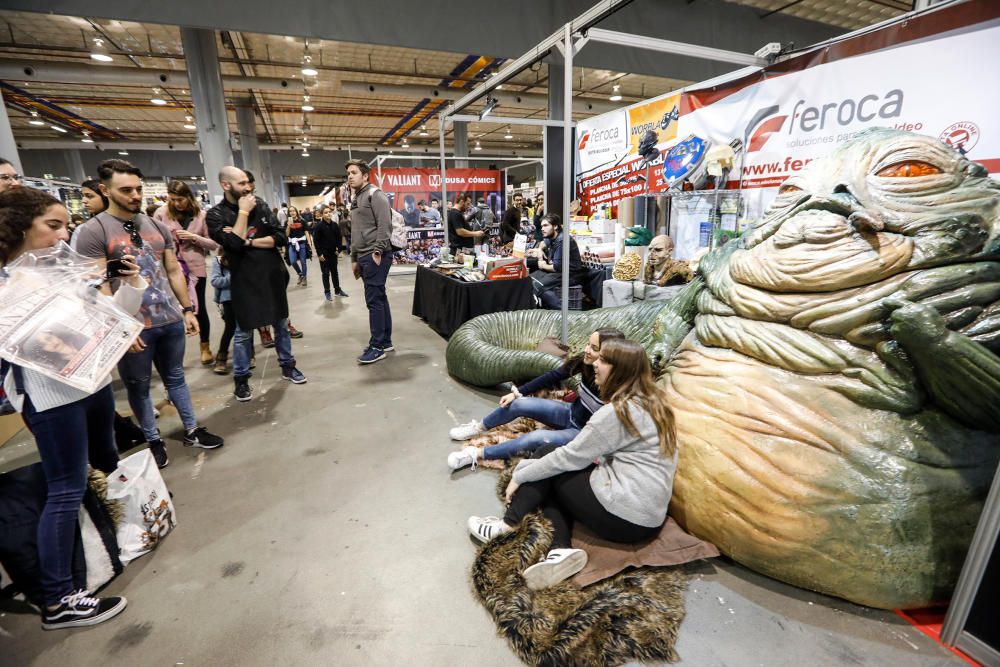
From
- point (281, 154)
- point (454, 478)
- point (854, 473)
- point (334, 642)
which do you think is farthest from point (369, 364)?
point (281, 154)

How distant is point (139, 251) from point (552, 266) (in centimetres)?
351

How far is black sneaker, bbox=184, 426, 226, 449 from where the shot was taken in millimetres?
2688

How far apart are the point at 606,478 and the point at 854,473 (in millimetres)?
806

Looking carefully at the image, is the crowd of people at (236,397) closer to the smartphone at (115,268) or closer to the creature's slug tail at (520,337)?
the smartphone at (115,268)

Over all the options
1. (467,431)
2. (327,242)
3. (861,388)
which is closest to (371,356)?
(467,431)

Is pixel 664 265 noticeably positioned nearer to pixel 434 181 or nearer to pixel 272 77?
pixel 434 181

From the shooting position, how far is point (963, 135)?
2268 mm

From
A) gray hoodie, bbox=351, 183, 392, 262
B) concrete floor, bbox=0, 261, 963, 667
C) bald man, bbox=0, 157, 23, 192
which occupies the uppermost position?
bald man, bbox=0, 157, 23, 192

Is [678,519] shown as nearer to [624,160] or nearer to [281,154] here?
[624,160]

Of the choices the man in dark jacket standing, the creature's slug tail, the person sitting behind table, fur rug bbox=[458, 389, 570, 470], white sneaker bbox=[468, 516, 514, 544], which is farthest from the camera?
the person sitting behind table

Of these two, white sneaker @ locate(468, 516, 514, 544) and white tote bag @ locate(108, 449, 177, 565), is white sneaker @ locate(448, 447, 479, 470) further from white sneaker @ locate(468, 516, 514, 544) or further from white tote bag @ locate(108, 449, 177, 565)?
white tote bag @ locate(108, 449, 177, 565)

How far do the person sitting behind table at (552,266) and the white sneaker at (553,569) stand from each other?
3.02 m

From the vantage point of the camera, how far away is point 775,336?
1844 millimetres

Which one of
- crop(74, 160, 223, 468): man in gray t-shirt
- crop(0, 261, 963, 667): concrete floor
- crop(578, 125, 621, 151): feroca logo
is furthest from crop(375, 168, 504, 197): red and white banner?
crop(0, 261, 963, 667): concrete floor
